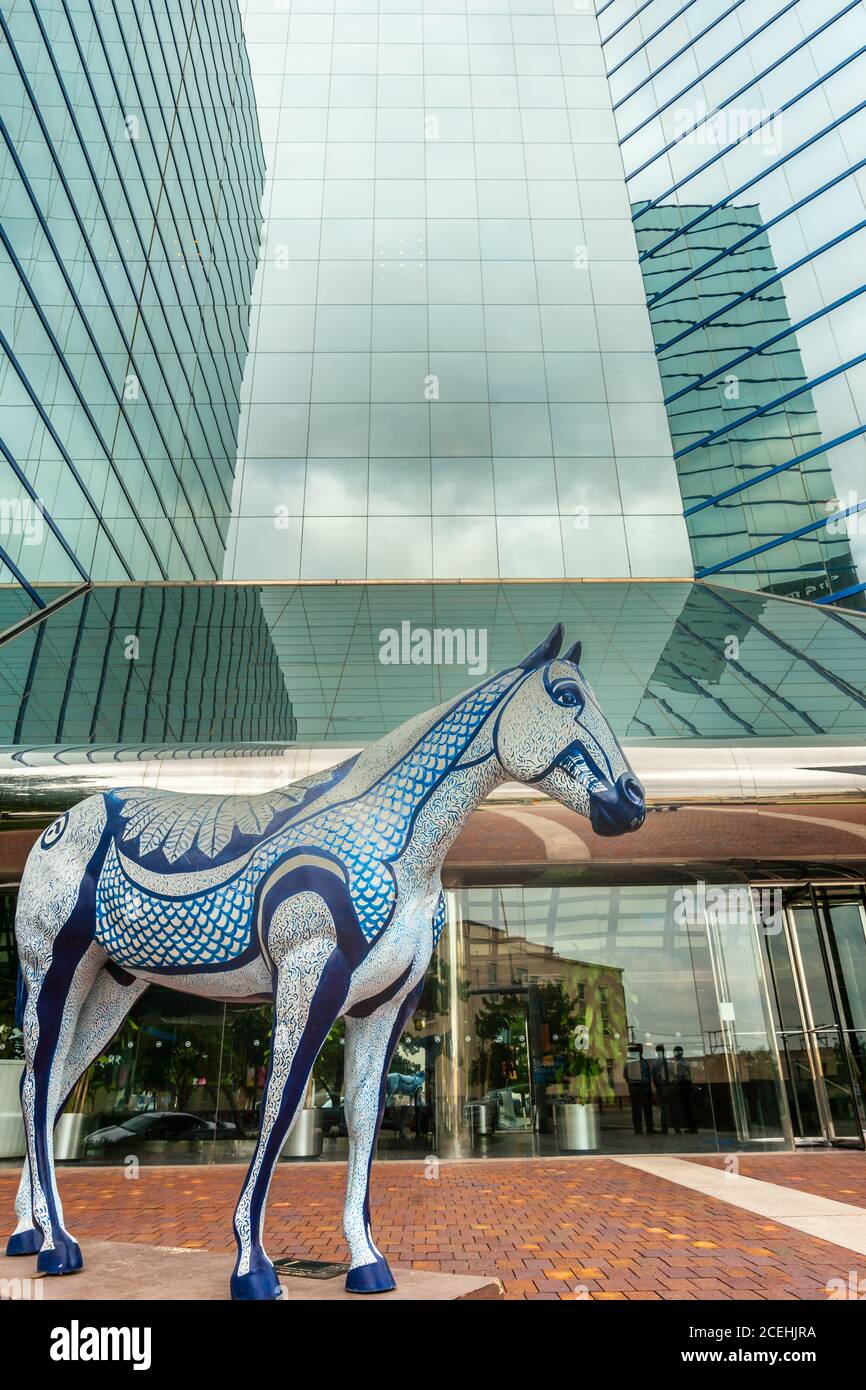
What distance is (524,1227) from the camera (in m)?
6.00

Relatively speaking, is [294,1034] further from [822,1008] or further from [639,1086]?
[822,1008]

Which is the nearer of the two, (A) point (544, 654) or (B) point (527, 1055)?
(A) point (544, 654)

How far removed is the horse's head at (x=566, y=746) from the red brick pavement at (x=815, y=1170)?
5.98 m

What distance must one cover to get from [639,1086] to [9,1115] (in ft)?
28.3

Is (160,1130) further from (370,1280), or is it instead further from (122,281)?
(122,281)

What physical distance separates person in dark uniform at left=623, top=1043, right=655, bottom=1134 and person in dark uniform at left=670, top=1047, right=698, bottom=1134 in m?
0.37

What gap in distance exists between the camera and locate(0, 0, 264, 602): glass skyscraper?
14070 mm

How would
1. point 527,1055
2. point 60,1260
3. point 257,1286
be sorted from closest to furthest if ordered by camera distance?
point 257,1286
point 60,1260
point 527,1055

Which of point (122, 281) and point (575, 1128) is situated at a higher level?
point (122, 281)

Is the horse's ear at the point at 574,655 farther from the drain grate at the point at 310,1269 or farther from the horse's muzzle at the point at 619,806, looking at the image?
the drain grate at the point at 310,1269

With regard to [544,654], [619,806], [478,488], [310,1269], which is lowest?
[310,1269]

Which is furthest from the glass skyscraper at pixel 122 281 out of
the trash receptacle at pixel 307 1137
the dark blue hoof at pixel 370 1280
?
the dark blue hoof at pixel 370 1280

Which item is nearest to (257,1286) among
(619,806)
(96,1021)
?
(96,1021)

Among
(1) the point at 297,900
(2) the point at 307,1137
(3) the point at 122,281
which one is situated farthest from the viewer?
(3) the point at 122,281
